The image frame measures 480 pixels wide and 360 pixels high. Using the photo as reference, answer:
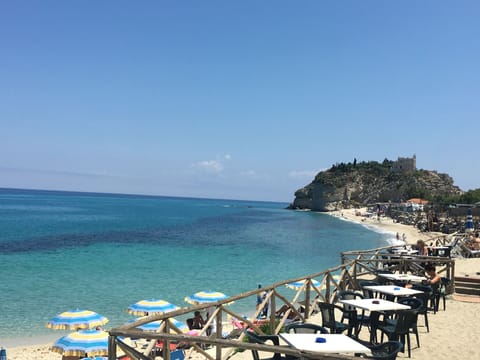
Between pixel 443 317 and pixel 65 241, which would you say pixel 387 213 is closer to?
pixel 65 241

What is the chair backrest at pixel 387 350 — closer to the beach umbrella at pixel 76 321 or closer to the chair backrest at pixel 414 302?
the chair backrest at pixel 414 302

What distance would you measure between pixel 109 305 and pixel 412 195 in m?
116

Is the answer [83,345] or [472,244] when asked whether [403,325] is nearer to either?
[83,345]

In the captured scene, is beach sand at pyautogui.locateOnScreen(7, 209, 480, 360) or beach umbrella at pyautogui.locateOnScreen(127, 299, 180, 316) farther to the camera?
beach umbrella at pyautogui.locateOnScreen(127, 299, 180, 316)

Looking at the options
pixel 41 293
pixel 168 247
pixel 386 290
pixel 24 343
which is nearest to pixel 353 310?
pixel 386 290

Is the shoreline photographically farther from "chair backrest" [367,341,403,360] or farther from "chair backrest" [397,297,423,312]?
"chair backrest" [367,341,403,360]

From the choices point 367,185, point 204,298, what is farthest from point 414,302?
point 367,185

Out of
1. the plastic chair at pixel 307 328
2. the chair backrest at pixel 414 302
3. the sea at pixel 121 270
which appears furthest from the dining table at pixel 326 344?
the sea at pixel 121 270

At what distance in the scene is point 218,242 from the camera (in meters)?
46.2

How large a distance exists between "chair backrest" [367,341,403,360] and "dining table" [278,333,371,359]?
0.15 m

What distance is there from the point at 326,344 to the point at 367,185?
141 metres

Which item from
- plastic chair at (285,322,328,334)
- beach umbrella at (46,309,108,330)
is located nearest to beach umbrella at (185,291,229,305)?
beach umbrella at (46,309,108,330)

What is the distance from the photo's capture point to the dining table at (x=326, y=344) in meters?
5.52

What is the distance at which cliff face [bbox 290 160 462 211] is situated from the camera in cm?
12650
